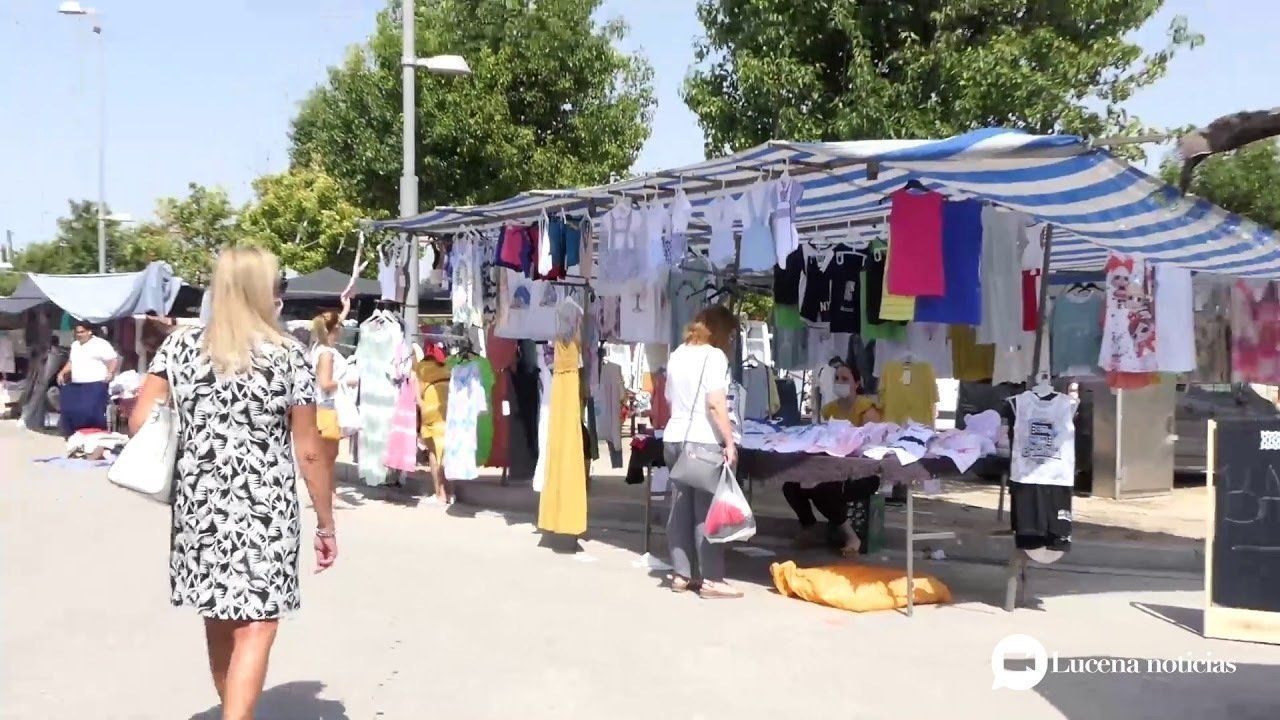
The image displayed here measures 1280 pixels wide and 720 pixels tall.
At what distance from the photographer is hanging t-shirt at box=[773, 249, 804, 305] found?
10.7 metres

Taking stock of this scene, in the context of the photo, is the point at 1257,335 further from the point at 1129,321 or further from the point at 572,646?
the point at 572,646

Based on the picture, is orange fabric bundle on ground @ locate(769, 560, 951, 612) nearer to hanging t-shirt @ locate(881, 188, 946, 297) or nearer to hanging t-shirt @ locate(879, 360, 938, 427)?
hanging t-shirt @ locate(881, 188, 946, 297)

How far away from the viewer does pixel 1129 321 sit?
964 centimetres

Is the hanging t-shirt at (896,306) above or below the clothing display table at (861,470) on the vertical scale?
above

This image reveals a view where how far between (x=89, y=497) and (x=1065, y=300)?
32.4ft

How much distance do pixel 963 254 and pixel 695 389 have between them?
231 centimetres

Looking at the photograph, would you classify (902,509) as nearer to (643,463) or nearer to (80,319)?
(643,463)

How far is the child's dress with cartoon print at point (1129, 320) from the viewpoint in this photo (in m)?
9.57

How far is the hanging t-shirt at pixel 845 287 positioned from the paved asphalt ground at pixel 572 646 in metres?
2.34

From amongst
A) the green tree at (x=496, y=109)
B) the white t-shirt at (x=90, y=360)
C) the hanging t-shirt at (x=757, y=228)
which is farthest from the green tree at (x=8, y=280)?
the hanging t-shirt at (x=757, y=228)

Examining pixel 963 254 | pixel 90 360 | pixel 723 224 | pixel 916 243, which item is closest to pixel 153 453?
pixel 723 224

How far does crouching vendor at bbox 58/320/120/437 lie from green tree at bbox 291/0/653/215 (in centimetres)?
633

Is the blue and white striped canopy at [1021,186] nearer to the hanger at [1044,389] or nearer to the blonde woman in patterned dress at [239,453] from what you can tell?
the hanger at [1044,389]

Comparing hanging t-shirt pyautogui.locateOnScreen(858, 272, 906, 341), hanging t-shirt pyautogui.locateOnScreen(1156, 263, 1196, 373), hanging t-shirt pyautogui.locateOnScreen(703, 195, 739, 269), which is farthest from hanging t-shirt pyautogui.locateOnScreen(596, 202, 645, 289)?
hanging t-shirt pyautogui.locateOnScreen(1156, 263, 1196, 373)
